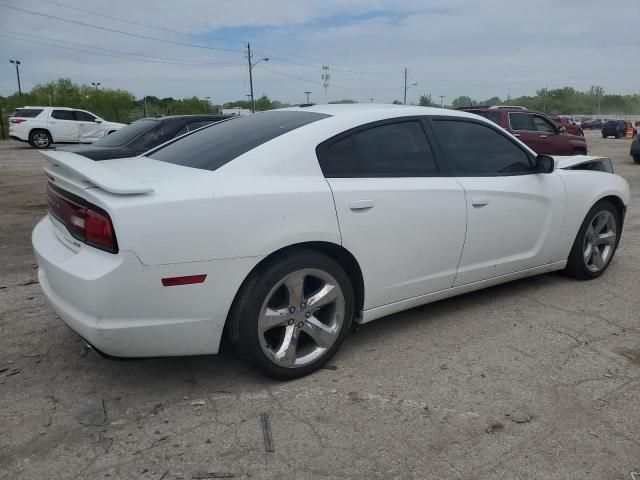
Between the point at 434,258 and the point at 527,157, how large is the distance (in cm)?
136

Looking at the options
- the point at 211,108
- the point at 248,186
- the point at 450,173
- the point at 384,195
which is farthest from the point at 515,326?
the point at 211,108

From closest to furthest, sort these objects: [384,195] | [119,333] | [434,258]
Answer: [119,333] → [384,195] → [434,258]

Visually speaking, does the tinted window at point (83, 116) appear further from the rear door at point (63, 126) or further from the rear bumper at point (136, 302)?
the rear bumper at point (136, 302)

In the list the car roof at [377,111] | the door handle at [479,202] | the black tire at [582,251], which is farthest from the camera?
the black tire at [582,251]

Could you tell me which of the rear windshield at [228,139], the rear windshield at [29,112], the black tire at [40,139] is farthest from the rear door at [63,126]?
the rear windshield at [228,139]

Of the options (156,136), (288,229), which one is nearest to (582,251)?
(288,229)

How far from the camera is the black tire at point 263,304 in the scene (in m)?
2.72

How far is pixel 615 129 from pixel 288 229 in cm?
4092

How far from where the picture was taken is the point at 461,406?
2746 mm

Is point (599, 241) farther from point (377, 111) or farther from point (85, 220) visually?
point (85, 220)

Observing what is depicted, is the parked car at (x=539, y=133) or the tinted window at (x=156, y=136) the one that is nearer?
the tinted window at (x=156, y=136)

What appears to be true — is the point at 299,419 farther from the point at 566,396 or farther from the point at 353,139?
the point at 353,139

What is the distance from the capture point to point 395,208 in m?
3.21

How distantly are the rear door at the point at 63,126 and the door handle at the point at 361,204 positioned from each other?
20.6 m
